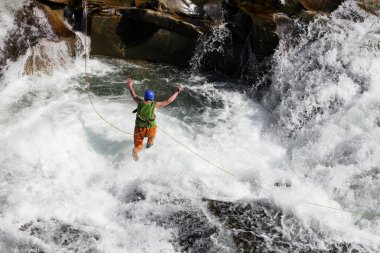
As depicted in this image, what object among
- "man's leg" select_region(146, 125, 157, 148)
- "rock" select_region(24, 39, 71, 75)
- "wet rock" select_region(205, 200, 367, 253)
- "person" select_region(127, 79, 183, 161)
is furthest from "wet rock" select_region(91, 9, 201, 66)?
"wet rock" select_region(205, 200, 367, 253)

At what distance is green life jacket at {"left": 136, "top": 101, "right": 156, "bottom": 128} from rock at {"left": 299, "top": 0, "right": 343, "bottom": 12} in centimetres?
480

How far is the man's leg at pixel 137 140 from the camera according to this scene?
281 inches

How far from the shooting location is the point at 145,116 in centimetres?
695

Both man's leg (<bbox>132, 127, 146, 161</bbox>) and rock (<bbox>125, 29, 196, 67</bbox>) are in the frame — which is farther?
rock (<bbox>125, 29, 196, 67</bbox>)

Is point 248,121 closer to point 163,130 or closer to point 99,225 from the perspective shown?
point 163,130

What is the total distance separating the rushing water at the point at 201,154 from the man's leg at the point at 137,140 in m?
0.18

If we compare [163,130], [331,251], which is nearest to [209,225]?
[331,251]

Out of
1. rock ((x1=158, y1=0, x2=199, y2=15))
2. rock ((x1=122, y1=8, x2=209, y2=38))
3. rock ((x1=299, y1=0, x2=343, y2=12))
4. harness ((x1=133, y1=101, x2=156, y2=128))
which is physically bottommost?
harness ((x1=133, y1=101, x2=156, y2=128))

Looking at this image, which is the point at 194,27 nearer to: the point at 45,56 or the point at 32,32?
the point at 45,56

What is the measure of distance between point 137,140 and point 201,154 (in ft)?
4.24

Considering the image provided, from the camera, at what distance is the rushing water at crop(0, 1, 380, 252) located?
5996 mm

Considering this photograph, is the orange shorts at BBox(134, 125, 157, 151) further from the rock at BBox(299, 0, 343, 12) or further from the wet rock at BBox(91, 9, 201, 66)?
the rock at BBox(299, 0, 343, 12)

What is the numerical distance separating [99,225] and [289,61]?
5.41 metres

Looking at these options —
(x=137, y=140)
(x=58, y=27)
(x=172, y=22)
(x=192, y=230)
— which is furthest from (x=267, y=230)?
(x=58, y=27)
